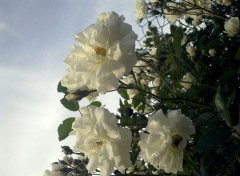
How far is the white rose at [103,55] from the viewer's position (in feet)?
3.56

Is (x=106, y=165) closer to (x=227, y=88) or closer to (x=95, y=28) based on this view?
(x=95, y=28)

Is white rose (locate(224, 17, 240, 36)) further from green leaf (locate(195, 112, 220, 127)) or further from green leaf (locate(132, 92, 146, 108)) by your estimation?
green leaf (locate(195, 112, 220, 127))

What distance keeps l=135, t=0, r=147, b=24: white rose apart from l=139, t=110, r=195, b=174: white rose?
186cm

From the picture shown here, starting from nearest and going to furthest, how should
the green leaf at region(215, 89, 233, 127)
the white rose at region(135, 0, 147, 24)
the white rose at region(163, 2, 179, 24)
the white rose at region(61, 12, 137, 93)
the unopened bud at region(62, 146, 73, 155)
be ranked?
the green leaf at region(215, 89, 233, 127), the white rose at region(61, 12, 137, 93), the unopened bud at region(62, 146, 73, 155), the white rose at region(163, 2, 179, 24), the white rose at region(135, 0, 147, 24)

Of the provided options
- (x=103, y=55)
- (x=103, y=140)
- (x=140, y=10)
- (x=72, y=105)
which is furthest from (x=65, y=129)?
(x=140, y=10)

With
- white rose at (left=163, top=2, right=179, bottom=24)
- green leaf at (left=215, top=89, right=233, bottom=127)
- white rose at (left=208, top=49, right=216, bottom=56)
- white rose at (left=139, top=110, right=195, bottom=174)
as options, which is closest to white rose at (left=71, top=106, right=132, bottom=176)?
white rose at (left=139, top=110, right=195, bottom=174)

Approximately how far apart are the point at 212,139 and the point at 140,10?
2.00 meters

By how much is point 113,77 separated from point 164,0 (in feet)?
5.58

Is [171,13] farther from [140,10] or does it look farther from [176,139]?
[176,139]

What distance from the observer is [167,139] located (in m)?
1.10

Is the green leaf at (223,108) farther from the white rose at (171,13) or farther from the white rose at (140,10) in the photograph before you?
the white rose at (140,10)

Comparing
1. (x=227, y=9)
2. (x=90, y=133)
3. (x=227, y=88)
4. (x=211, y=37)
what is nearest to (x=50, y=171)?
(x=90, y=133)

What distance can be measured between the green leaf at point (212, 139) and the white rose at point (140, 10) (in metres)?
1.95

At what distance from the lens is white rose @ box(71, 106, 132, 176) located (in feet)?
3.70
